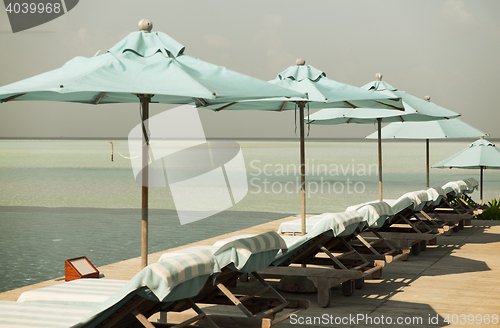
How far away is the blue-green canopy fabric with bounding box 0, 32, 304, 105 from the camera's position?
3.41 metres

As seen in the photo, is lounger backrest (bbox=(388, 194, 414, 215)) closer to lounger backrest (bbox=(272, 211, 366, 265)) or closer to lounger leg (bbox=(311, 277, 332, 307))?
lounger backrest (bbox=(272, 211, 366, 265))

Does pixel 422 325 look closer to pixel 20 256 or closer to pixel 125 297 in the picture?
pixel 125 297

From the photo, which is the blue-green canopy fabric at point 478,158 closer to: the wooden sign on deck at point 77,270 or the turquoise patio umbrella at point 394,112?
the turquoise patio umbrella at point 394,112

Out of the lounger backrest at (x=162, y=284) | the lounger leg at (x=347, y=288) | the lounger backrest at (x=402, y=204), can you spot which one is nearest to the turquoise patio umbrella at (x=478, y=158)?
the lounger backrest at (x=402, y=204)

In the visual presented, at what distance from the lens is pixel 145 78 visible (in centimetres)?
360

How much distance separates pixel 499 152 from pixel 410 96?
3.45 metres

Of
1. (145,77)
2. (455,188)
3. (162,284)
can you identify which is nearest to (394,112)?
(455,188)

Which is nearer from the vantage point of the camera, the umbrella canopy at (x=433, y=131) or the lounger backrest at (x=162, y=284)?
the lounger backrest at (x=162, y=284)

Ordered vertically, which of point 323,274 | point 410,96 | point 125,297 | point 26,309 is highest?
point 410,96

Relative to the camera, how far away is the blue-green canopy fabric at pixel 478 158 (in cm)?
1012

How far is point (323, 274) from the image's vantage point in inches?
181

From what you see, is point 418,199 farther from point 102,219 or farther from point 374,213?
point 102,219

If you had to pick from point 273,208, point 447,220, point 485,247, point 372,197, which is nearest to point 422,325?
point 485,247

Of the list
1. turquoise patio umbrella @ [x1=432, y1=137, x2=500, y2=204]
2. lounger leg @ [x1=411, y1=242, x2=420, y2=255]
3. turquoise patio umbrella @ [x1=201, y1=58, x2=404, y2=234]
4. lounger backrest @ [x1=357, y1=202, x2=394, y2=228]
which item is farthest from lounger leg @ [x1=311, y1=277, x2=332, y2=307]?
turquoise patio umbrella @ [x1=432, y1=137, x2=500, y2=204]
